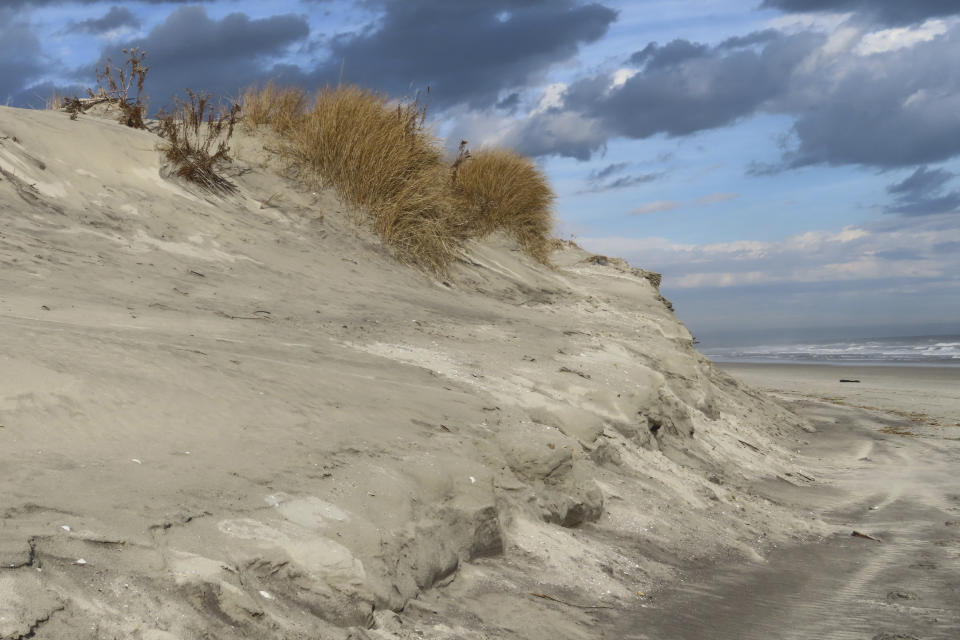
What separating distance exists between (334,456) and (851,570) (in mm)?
3235

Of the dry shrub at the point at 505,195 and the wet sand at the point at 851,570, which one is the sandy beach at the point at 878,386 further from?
the dry shrub at the point at 505,195

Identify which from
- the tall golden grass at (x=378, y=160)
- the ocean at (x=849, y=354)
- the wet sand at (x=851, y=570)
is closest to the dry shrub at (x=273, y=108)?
the tall golden grass at (x=378, y=160)

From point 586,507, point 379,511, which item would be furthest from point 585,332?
point 379,511

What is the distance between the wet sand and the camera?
3.97 m

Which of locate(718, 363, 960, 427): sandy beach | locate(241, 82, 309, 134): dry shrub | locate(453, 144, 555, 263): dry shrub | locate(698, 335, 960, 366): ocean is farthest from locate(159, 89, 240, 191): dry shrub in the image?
→ locate(698, 335, 960, 366): ocean

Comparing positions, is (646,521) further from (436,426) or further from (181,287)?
(181,287)

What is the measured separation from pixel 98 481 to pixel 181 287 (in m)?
3.42

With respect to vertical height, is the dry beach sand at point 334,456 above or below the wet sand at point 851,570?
above

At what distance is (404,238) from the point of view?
928 centimetres

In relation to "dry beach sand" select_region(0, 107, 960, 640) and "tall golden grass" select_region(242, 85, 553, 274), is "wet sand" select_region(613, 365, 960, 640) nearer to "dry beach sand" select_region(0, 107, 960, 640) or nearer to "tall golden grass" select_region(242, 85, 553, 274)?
"dry beach sand" select_region(0, 107, 960, 640)

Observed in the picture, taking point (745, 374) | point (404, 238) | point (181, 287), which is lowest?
point (745, 374)

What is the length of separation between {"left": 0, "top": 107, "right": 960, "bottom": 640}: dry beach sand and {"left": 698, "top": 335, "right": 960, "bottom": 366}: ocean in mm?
21643

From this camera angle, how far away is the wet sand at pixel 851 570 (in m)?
3.97

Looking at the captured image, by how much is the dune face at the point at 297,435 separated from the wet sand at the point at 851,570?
0.83 ft
